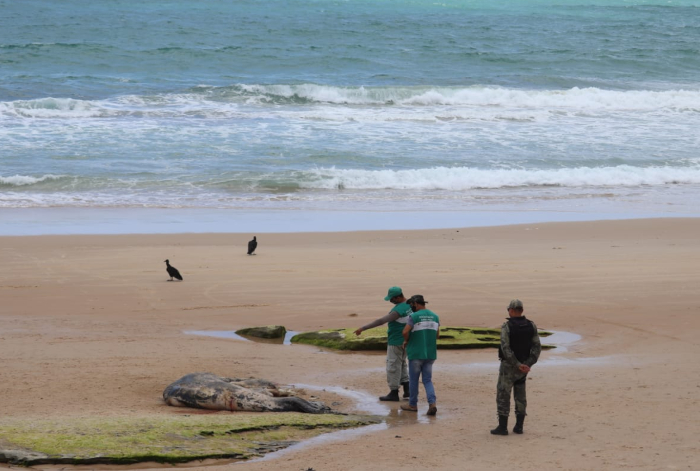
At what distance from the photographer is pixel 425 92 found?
127ft

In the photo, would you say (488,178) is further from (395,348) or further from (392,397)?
(392,397)

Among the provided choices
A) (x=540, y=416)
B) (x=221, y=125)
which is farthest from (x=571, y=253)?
(x=221, y=125)

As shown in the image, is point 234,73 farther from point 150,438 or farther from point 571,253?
point 150,438

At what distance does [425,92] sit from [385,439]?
3234 centimetres

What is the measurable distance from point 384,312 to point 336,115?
73.8ft

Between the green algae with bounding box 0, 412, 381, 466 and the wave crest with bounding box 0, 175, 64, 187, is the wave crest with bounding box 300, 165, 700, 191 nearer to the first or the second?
the wave crest with bounding box 0, 175, 64, 187

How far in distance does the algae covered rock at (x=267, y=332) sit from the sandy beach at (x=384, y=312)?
1.03 feet

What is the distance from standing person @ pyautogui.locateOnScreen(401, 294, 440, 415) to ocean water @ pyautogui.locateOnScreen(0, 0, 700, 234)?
400 inches

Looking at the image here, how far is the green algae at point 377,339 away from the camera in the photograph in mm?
10672

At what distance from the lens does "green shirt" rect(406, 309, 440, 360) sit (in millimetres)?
8375

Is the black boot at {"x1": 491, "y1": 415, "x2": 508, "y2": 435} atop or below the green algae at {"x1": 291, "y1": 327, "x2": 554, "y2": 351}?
below

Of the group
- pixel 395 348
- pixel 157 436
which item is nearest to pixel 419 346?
pixel 395 348

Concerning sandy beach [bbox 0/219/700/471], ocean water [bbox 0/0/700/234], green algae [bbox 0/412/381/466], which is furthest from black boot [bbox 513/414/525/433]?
ocean water [bbox 0/0/700/234]

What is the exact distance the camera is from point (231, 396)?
27.3 feet
